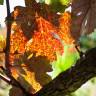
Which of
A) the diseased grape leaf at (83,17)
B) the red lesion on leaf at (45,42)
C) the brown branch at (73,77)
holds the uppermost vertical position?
the diseased grape leaf at (83,17)

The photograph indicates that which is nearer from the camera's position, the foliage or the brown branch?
the brown branch

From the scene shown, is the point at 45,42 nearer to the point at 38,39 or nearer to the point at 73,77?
the point at 38,39

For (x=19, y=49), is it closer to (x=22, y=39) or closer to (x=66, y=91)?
(x=22, y=39)

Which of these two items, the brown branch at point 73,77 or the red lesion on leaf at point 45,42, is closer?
the brown branch at point 73,77

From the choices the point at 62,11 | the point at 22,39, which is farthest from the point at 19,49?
the point at 62,11

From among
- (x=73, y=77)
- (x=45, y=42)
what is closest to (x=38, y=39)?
(x=45, y=42)

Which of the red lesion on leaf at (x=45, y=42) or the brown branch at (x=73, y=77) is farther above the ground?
the red lesion on leaf at (x=45, y=42)
